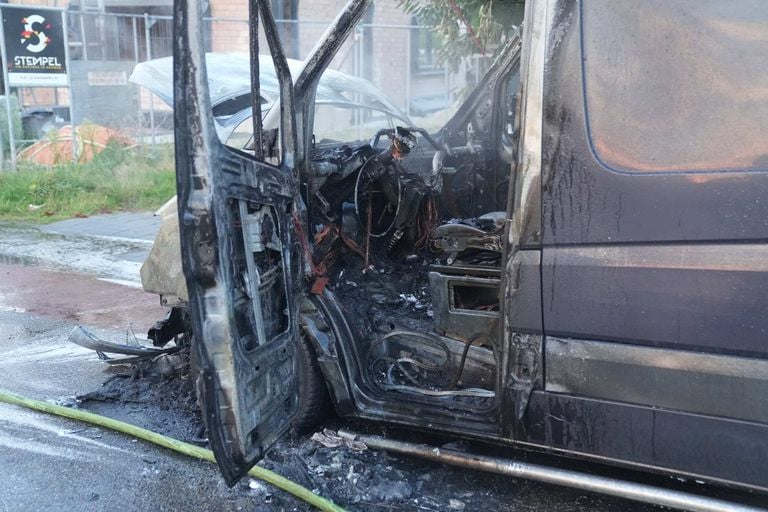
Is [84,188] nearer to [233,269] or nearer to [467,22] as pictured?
[467,22]

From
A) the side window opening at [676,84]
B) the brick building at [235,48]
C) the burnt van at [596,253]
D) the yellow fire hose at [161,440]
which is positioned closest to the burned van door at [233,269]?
the burnt van at [596,253]

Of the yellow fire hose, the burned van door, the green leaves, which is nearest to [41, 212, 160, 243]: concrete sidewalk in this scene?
the green leaves

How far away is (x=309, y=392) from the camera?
11.1 ft

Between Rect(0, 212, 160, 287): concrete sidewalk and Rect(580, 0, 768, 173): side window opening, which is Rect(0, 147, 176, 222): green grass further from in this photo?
Rect(580, 0, 768, 173): side window opening

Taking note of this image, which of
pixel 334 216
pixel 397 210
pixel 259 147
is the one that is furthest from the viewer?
pixel 397 210

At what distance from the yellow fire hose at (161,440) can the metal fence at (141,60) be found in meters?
7.35

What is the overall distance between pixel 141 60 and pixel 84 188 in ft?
11.5

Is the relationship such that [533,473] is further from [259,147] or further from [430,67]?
[430,67]

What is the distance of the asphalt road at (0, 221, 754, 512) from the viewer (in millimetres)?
3045

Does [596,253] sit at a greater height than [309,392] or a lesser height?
greater

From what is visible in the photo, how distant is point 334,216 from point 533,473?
174 cm

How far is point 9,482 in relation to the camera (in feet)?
10.7

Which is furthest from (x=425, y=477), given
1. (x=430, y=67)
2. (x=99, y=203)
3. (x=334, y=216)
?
(x=430, y=67)

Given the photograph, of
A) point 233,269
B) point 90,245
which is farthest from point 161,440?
point 90,245
